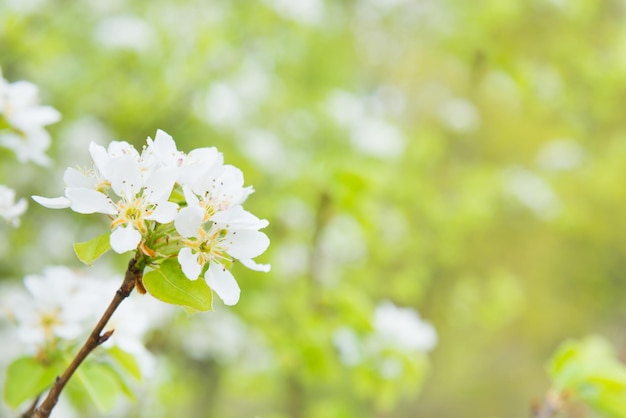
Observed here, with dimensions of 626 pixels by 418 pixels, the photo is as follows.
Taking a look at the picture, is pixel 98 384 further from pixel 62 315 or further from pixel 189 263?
pixel 189 263

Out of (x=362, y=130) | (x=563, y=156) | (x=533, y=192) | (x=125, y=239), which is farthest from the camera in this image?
(x=563, y=156)

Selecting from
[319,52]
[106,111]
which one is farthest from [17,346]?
[319,52]

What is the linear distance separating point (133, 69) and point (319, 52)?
988 mm

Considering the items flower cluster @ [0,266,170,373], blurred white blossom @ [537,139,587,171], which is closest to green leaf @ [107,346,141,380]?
flower cluster @ [0,266,170,373]

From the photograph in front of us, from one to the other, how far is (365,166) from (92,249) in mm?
1227

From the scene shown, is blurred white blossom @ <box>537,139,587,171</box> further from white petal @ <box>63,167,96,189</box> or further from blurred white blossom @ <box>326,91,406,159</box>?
white petal @ <box>63,167,96,189</box>

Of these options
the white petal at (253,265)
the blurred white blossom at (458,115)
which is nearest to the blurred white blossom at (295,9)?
the blurred white blossom at (458,115)

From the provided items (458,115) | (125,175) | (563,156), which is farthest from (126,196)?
(563,156)

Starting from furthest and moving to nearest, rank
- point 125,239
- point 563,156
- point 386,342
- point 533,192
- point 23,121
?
1. point 563,156
2. point 533,192
3. point 386,342
4. point 23,121
5. point 125,239

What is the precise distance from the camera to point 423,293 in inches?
146

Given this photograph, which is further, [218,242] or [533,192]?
[533,192]

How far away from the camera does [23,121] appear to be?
2.84ft

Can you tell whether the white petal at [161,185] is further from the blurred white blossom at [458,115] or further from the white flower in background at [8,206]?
the blurred white blossom at [458,115]

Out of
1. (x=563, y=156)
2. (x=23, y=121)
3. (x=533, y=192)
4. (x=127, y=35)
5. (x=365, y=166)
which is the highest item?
(x=563, y=156)
